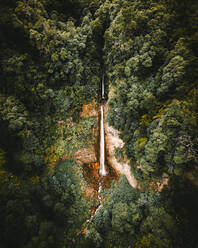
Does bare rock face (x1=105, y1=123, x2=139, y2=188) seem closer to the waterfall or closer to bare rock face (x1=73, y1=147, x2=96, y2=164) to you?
the waterfall

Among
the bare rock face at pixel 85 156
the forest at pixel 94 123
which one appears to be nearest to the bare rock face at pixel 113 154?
the forest at pixel 94 123

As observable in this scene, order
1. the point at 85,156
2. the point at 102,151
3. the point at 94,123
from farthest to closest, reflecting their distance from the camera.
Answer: the point at 94,123 < the point at 102,151 < the point at 85,156

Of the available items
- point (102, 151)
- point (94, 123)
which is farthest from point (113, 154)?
point (94, 123)

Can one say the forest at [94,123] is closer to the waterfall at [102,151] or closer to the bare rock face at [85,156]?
Result: the bare rock face at [85,156]

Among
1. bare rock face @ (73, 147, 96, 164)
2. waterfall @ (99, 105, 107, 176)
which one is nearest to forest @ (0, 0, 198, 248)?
bare rock face @ (73, 147, 96, 164)

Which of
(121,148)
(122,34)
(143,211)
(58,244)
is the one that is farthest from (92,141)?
(122,34)

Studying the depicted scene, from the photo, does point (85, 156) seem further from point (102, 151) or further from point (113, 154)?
point (113, 154)
